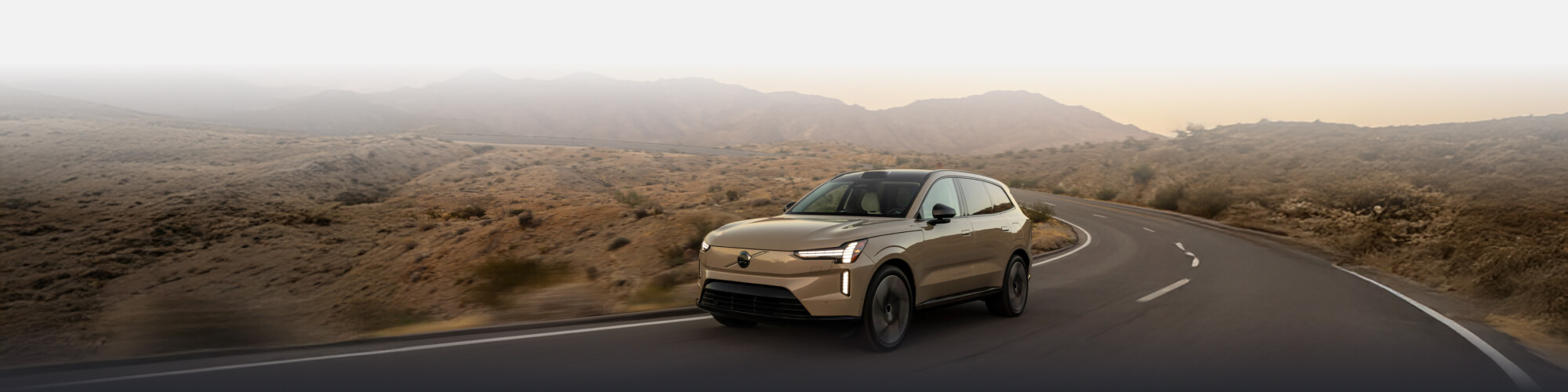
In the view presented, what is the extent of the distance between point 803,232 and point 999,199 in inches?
130

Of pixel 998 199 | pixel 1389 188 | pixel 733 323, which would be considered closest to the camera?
pixel 733 323

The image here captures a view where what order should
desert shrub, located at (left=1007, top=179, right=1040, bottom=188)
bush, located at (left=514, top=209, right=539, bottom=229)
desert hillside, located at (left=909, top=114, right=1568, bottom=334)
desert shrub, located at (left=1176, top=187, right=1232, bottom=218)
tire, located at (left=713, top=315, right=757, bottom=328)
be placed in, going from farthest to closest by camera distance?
1. desert shrub, located at (left=1007, top=179, right=1040, bottom=188)
2. desert shrub, located at (left=1176, top=187, right=1232, bottom=218)
3. bush, located at (left=514, top=209, right=539, bottom=229)
4. desert hillside, located at (left=909, top=114, right=1568, bottom=334)
5. tire, located at (left=713, top=315, right=757, bottom=328)

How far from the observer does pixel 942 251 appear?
7.30m

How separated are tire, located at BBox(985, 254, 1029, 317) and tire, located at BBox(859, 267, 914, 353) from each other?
1.90 meters

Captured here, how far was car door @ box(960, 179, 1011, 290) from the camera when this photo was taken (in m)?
7.91

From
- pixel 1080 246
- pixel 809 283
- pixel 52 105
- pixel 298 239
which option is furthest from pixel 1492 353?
pixel 52 105

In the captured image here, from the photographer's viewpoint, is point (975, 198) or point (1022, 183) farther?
point (1022, 183)

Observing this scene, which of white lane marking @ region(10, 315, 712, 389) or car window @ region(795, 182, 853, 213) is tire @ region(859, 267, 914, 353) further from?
white lane marking @ region(10, 315, 712, 389)

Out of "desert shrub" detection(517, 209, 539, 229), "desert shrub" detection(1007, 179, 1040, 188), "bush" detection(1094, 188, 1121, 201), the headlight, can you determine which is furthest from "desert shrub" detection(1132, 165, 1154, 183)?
the headlight

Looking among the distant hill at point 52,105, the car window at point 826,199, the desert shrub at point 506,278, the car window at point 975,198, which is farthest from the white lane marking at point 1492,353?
the distant hill at point 52,105

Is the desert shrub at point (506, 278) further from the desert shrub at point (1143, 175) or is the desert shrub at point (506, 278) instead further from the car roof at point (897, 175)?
the desert shrub at point (1143, 175)

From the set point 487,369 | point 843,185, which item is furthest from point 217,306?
point 843,185

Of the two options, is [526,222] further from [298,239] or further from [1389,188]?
[1389,188]

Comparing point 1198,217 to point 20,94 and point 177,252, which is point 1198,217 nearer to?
point 177,252
